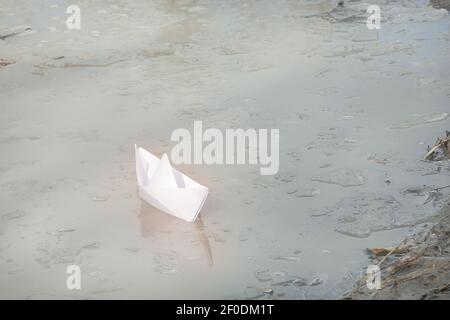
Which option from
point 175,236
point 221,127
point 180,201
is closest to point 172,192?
point 180,201

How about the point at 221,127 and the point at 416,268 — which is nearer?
the point at 416,268

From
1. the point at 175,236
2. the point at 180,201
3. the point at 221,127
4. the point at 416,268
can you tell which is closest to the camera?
the point at 416,268

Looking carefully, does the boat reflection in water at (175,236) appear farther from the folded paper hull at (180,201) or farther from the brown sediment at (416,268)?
the brown sediment at (416,268)

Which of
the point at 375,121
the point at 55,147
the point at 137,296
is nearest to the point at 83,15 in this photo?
the point at 55,147

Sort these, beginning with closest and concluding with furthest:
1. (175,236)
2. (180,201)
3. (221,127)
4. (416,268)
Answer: (416,268) < (175,236) < (180,201) < (221,127)

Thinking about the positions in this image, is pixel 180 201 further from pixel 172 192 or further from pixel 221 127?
pixel 221 127

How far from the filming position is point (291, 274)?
10.4 feet

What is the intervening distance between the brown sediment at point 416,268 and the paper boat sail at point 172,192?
3.17 feet

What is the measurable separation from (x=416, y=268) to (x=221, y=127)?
6.77 ft

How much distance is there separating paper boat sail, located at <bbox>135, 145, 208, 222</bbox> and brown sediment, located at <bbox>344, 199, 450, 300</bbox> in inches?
38.1

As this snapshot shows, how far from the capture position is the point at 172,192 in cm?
363

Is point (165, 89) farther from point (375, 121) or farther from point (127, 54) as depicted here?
point (375, 121)

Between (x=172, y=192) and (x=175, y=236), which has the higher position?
(x=172, y=192)

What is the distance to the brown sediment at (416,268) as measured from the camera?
2848mm
